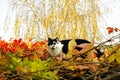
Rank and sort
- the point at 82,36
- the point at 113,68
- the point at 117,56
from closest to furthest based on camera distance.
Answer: the point at 117,56 < the point at 113,68 < the point at 82,36

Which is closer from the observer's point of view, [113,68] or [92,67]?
[92,67]

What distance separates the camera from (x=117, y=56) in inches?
69.5

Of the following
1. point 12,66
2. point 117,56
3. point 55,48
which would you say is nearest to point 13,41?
point 55,48

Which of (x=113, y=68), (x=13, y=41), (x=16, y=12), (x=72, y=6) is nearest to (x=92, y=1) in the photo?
(x=72, y=6)

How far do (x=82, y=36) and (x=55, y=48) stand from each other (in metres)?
4.80

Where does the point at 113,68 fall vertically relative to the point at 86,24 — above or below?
below

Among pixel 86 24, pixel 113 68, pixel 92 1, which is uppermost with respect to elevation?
pixel 92 1

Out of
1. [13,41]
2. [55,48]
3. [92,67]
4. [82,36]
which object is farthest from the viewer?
[82,36]

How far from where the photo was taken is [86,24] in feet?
47.3

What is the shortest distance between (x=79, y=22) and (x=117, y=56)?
12797mm

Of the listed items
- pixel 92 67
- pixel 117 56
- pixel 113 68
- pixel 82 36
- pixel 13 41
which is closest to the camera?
pixel 117 56

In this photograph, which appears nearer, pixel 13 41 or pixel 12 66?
pixel 12 66

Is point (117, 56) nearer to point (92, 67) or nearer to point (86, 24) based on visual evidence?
point (92, 67)

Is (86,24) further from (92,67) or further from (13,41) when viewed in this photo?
(92,67)
